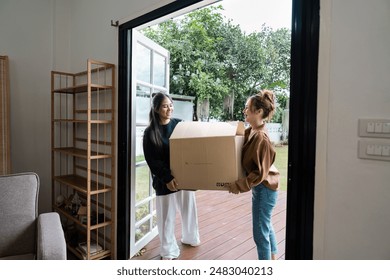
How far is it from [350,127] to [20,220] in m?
1.77

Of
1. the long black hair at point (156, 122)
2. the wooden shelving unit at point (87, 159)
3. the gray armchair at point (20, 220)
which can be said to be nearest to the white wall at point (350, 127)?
the long black hair at point (156, 122)

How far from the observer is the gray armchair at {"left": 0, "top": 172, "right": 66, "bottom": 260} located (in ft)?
4.87

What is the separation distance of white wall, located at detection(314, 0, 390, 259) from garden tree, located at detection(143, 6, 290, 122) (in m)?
3.20

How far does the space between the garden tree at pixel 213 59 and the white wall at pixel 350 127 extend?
320 cm

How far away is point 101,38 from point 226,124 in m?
1.55

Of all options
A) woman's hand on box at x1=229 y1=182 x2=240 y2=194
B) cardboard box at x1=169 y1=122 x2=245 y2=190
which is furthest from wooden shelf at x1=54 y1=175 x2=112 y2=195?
woman's hand on box at x1=229 y1=182 x2=240 y2=194

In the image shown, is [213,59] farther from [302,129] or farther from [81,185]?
[302,129]

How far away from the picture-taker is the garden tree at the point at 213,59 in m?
4.37

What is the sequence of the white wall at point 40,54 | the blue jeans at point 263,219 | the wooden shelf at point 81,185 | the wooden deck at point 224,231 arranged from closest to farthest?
the blue jeans at point 263,219 → the wooden shelf at point 81,185 → the wooden deck at point 224,231 → the white wall at point 40,54

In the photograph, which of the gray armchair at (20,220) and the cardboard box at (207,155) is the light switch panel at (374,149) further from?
the gray armchair at (20,220)

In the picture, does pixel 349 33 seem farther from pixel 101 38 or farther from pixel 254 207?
pixel 101 38

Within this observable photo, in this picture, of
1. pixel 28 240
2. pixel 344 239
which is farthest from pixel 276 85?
pixel 28 240

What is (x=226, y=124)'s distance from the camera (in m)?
1.65

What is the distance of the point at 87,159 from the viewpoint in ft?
6.89
